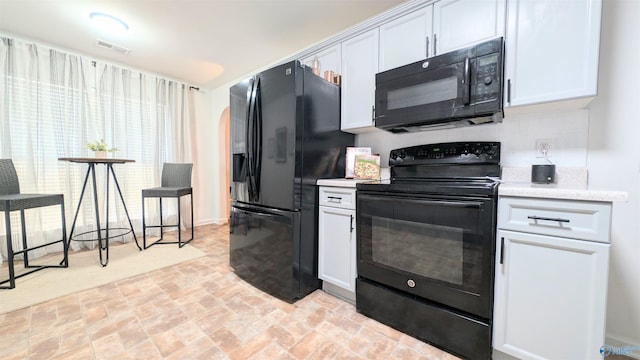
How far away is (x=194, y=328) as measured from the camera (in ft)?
4.77

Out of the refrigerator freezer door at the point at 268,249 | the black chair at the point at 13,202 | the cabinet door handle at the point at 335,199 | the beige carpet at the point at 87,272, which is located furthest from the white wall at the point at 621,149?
the black chair at the point at 13,202

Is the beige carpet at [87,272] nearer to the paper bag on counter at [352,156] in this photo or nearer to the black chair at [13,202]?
the black chair at [13,202]

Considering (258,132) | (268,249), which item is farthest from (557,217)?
(258,132)

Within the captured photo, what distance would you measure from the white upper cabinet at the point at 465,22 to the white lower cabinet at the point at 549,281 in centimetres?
104

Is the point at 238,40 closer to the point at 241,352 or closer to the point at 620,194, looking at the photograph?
the point at 241,352

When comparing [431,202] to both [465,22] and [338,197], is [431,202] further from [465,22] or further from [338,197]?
[465,22]

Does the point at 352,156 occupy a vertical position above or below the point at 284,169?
above

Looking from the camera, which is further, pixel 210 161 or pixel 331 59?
pixel 210 161

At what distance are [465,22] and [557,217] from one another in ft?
4.17

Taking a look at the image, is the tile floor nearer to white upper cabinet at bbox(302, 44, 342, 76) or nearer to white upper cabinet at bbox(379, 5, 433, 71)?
white upper cabinet at bbox(379, 5, 433, 71)

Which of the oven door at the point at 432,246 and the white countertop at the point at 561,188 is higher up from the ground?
the white countertop at the point at 561,188

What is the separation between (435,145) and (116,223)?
4143mm

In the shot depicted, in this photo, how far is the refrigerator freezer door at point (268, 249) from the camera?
174 cm

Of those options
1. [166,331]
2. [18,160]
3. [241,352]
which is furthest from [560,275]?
[18,160]
